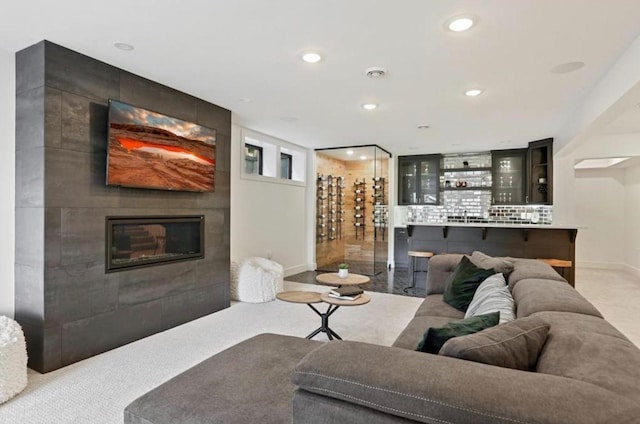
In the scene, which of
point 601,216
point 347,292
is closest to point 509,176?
point 601,216

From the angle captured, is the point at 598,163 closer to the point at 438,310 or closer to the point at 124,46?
the point at 438,310

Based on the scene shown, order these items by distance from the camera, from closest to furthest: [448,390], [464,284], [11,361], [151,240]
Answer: [448,390] < [11,361] < [464,284] < [151,240]

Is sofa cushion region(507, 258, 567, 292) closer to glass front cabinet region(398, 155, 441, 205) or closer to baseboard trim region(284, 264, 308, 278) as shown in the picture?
baseboard trim region(284, 264, 308, 278)

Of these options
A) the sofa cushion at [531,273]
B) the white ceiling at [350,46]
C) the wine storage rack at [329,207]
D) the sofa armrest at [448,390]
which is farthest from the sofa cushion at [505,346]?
the wine storage rack at [329,207]

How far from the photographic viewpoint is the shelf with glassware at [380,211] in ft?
25.3

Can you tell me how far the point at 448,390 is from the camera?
37.3 inches

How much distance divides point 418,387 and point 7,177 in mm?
3394

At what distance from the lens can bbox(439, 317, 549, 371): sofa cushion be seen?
3.98 feet

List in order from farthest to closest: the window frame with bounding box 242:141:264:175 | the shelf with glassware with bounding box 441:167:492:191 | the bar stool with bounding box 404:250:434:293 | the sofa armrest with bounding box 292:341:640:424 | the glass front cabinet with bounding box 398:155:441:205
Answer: the glass front cabinet with bounding box 398:155:441:205
the shelf with glassware with bounding box 441:167:492:191
the bar stool with bounding box 404:250:434:293
the window frame with bounding box 242:141:264:175
the sofa armrest with bounding box 292:341:640:424

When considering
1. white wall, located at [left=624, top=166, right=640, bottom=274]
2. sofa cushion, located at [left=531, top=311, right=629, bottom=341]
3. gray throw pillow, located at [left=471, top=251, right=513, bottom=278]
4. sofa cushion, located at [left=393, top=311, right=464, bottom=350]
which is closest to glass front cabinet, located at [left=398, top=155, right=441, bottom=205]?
white wall, located at [left=624, top=166, right=640, bottom=274]

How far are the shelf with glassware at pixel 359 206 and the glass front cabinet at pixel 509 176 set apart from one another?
2733 mm

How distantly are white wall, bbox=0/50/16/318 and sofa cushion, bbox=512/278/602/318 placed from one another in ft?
12.0

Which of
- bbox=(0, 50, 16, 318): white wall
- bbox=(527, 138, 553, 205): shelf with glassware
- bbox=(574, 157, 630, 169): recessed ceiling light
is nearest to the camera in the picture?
bbox=(0, 50, 16, 318): white wall

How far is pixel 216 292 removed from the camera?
434 centimetres
